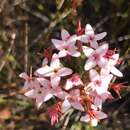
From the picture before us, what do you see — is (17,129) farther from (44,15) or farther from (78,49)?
(78,49)

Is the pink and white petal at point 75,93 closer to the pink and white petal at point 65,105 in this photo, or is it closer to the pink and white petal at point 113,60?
the pink and white petal at point 65,105

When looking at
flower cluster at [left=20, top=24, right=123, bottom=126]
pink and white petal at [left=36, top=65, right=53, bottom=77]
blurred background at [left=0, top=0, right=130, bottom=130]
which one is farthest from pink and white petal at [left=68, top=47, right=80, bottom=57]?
blurred background at [left=0, top=0, right=130, bottom=130]

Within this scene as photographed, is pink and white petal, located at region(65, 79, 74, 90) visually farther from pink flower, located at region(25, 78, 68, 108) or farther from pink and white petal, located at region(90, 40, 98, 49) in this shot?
pink and white petal, located at region(90, 40, 98, 49)

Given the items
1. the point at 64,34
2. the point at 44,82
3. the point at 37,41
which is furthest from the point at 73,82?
the point at 37,41

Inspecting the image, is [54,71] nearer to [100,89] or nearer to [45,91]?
[45,91]

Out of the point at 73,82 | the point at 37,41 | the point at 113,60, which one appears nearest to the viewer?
the point at 73,82

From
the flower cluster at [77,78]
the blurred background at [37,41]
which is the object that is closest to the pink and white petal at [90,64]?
the flower cluster at [77,78]

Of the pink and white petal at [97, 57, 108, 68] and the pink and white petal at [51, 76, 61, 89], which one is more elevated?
the pink and white petal at [97, 57, 108, 68]
